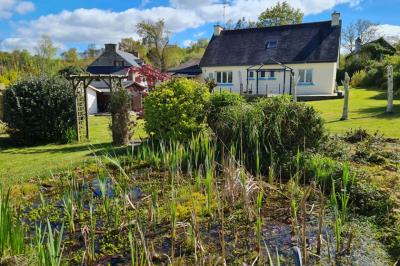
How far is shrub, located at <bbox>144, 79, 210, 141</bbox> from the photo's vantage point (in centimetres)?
845

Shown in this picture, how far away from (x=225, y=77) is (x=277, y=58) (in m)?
5.19

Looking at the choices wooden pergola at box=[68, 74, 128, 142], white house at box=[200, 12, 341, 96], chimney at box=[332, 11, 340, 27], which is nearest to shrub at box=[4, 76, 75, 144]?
wooden pergola at box=[68, 74, 128, 142]

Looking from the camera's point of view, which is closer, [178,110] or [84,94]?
[178,110]

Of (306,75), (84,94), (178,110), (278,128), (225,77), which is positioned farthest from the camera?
(225,77)

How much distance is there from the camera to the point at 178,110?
8.48m

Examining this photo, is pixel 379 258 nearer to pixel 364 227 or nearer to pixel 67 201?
pixel 364 227

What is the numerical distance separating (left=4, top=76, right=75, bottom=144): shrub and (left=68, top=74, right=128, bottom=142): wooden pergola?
32 cm

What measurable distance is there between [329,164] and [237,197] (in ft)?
6.37

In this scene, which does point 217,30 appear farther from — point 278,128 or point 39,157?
point 278,128

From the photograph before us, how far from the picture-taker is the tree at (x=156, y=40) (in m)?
57.4

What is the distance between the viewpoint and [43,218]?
469 centimetres

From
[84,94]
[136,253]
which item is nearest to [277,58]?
[84,94]

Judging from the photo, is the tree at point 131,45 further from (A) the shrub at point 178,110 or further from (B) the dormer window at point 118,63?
(A) the shrub at point 178,110

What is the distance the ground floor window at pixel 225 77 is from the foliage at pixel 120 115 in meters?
22.6
